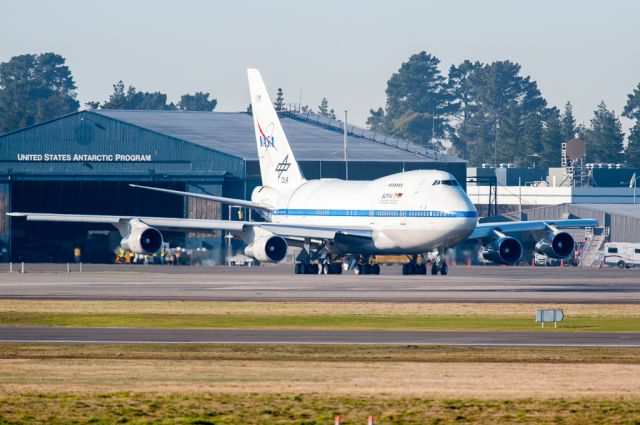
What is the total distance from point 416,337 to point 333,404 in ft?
47.0

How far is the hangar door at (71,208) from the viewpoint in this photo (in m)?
116

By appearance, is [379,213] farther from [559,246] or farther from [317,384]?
[317,384]

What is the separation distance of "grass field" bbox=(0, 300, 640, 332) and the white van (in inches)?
2127

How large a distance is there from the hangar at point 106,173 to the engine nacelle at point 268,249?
36.0 metres

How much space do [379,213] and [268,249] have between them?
6.89m

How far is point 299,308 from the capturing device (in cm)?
5247

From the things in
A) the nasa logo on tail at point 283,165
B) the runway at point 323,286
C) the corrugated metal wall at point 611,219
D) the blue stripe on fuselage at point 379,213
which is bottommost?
the runway at point 323,286

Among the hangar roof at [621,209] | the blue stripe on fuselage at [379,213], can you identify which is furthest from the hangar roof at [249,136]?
the blue stripe on fuselage at [379,213]

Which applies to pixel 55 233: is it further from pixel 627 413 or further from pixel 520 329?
pixel 627 413

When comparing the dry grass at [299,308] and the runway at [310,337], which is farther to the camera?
the dry grass at [299,308]

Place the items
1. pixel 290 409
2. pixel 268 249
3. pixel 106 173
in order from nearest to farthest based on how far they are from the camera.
Result: pixel 290 409
pixel 268 249
pixel 106 173

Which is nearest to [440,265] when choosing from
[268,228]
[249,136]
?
[268,228]

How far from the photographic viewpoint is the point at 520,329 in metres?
44.3

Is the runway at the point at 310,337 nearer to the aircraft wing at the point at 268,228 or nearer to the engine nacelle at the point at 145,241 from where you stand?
the engine nacelle at the point at 145,241
